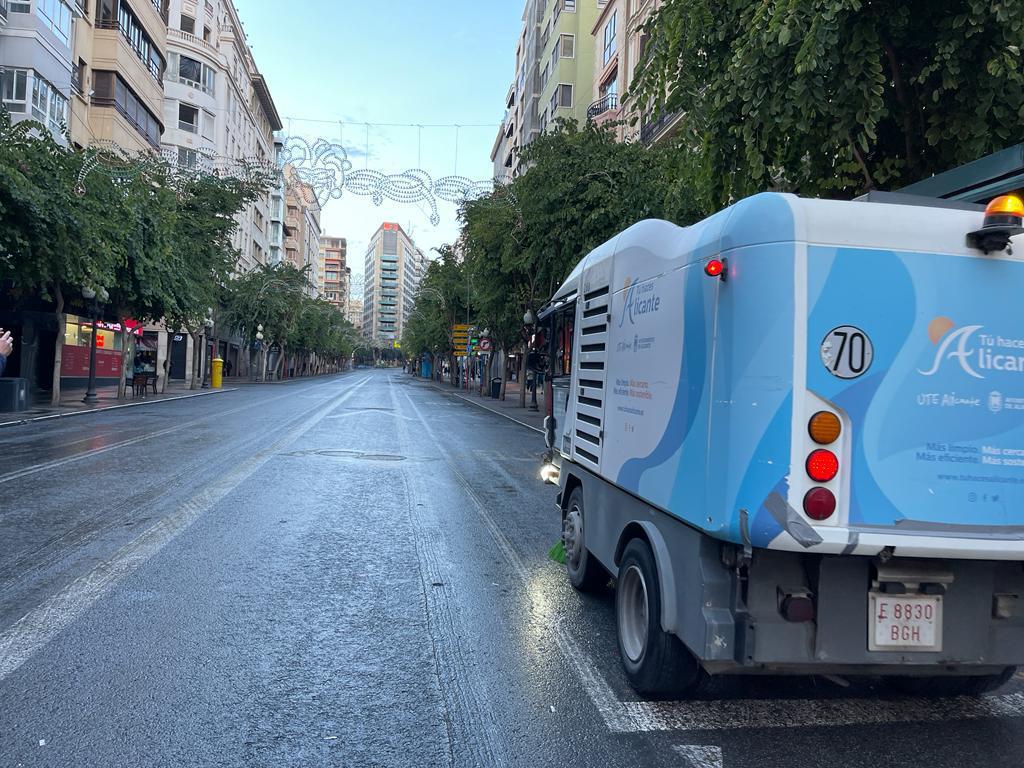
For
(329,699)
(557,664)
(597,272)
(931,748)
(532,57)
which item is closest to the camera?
(931,748)

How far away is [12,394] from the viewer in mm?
20172

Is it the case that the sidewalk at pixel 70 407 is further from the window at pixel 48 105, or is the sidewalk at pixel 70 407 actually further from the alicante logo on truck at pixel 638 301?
the alicante logo on truck at pixel 638 301

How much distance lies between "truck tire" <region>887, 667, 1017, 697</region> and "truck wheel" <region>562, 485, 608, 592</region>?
1.96m

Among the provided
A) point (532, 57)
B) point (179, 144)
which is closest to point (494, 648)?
point (179, 144)

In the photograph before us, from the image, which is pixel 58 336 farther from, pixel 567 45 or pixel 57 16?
pixel 567 45

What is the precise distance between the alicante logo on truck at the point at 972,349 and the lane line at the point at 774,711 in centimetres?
176

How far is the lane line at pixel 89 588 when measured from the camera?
4.22 m

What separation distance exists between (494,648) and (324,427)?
15.4 m

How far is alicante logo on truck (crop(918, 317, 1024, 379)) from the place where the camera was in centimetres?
321

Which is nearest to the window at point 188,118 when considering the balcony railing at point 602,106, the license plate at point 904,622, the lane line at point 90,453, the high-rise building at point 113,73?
the high-rise building at point 113,73

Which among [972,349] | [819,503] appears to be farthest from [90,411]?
[972,349]

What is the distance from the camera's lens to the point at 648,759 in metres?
3.27

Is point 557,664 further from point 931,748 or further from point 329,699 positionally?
point 931,748

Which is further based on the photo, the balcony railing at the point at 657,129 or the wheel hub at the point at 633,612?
the balcony railing at the point at 657,129
